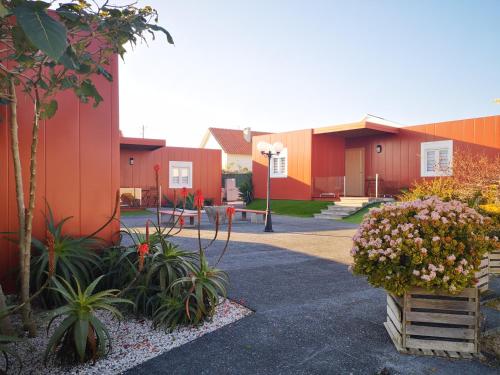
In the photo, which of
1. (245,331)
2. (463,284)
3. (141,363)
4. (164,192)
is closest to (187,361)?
(141,363)

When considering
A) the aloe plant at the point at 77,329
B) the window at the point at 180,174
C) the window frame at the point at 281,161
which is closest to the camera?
the aloe plant at the point at 77,329

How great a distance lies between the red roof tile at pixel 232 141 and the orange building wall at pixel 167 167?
11614mm

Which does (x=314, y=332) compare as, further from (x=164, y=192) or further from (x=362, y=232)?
(x=164, y=192)

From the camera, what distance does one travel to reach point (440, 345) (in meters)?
2.59

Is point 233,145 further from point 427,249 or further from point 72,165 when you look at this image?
point 427,249

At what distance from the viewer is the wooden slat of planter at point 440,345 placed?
8.43 ft

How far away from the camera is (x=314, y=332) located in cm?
294

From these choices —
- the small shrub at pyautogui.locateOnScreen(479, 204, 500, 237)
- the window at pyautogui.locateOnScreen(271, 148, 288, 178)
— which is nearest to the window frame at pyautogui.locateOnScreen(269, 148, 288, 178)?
the window at pyautogui.locateOnScreen(271, 148, 288, 178)

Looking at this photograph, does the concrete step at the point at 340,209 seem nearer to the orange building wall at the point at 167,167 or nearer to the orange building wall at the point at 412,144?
the orange building wall at the point at 412,144

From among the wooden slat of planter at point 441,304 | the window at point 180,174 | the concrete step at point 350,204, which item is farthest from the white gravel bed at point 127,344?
the window at point 180,174

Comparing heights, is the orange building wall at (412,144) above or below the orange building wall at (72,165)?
above

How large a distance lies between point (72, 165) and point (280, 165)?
14301 millimetres

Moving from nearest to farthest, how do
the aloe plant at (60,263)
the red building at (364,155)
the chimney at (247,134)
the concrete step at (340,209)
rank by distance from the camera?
the aloe plant at (60,263)
the red building at (364,155)
the concrete step at (340,209)
the chimney at (247,134)

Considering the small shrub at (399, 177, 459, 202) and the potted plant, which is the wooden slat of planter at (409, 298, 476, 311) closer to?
the potted plant
